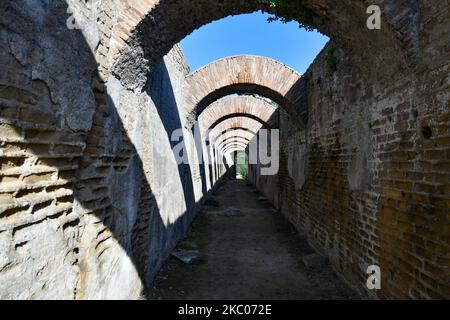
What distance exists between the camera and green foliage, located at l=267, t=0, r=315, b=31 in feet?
11.7

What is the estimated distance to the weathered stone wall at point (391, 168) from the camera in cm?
229

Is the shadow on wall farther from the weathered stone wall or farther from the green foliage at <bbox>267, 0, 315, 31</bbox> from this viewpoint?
the weathered stone wall

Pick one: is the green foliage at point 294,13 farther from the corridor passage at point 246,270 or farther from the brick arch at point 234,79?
the corridor passage at point 246,270

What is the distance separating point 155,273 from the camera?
4344 millimetres

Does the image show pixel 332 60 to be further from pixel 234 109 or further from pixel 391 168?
pixel 234 109

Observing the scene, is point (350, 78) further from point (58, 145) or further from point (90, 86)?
point (58, 145)

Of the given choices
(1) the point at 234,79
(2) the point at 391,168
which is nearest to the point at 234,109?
(1) the point at 234,79

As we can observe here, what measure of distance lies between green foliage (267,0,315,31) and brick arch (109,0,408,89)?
0.01 meters

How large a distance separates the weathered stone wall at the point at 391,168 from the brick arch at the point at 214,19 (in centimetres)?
13

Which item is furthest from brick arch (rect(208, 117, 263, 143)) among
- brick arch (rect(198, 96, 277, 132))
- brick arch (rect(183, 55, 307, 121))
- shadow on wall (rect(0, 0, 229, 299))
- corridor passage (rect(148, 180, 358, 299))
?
shadow on wall (rect(0, 0, 229, 299))

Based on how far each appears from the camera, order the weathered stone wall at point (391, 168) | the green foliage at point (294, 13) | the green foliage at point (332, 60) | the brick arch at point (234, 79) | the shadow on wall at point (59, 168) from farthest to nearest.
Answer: the brick arch at point (234, 79)
the green foliage at point (332, 60)
the green foliage at point (294, 13)
the weathered stone wall at point (391, 168)
the shadow on wall at point (59, 168)

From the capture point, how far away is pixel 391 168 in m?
3.03

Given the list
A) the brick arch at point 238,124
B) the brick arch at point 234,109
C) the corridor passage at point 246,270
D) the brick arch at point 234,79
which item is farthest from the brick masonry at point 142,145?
the brick arch at point 238,124

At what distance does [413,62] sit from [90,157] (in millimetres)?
2880
